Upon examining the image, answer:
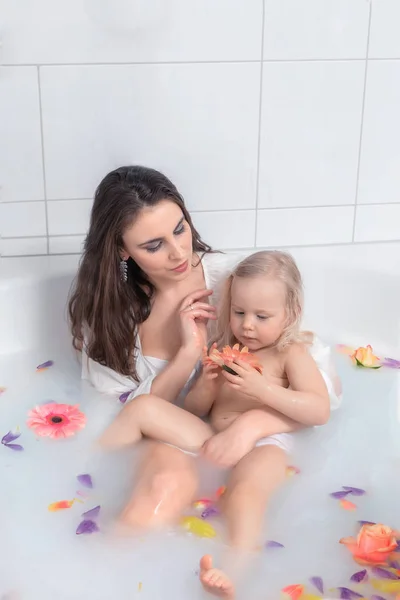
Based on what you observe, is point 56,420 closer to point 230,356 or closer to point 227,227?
point 230,356

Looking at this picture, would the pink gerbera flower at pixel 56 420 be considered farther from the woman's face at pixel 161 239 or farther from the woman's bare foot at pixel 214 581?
the woman's bare foot at pixel 214 581

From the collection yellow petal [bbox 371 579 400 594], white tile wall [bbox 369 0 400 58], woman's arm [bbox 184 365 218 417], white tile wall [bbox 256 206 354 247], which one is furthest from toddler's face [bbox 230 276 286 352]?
white tile wall [bbox 369 0 400 58]

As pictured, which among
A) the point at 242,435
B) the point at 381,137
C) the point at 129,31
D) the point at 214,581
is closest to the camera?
the point at 214,581

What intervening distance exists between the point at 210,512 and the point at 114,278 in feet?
1.77

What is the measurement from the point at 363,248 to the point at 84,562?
1165mm

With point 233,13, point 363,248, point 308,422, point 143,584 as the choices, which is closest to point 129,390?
point 308,422

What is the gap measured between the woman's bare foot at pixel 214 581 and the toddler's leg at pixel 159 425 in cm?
37

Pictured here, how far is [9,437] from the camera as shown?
1763 millimetres

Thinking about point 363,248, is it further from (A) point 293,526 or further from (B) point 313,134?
(A) point 293,526

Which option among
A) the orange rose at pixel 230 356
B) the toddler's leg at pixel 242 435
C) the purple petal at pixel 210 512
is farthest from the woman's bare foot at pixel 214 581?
the orange rose at pixel 230 356

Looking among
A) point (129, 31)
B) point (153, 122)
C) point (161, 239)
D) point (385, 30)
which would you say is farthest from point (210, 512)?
point (385, 30)

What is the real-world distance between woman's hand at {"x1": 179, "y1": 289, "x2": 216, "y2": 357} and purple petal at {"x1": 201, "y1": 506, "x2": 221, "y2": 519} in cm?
35

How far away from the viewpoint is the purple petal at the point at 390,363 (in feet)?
6.66

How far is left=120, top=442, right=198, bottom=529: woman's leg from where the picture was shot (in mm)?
1486
